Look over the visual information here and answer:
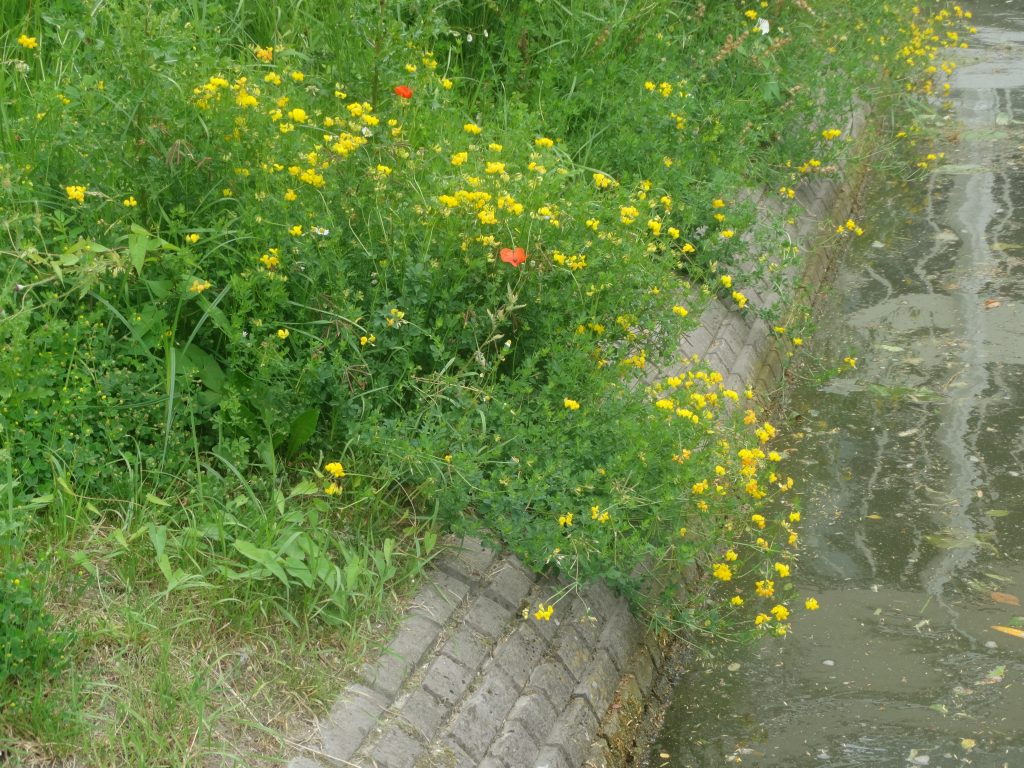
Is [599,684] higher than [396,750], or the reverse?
[396,750]

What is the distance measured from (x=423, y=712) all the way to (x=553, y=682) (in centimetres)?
61

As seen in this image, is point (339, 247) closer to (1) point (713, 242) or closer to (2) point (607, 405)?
(2) point (607, 405)

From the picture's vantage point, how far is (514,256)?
480 centimetres

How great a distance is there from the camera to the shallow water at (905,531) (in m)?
4.61

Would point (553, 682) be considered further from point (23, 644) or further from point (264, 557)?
point (23, 644)

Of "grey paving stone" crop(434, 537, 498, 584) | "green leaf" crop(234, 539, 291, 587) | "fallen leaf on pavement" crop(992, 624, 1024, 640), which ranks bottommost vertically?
"fallen leaf on pavement" crop(992, 624, 1024, 640)

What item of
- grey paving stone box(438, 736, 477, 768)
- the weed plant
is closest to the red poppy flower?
the weed plant

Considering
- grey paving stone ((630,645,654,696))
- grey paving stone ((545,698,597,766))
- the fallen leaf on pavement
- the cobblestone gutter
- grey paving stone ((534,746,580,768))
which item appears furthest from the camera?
the fallen leaf on pavement

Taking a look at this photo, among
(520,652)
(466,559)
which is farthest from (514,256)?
(520,652)

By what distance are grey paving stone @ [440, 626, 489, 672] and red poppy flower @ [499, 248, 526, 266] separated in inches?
53.6

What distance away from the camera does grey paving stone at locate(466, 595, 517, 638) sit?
428 cm

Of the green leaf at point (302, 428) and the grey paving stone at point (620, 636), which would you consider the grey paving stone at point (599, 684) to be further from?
the green leaf at point (302, 428)

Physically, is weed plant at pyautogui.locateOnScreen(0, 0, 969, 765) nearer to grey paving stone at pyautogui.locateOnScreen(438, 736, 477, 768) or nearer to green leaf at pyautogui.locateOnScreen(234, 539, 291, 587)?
green leaf at pyautogui.locateOnScreen(234, 539, 291, 587)

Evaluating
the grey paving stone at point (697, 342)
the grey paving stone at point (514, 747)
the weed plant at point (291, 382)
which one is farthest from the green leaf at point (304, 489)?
the grey paving stone at point (697, 342)
